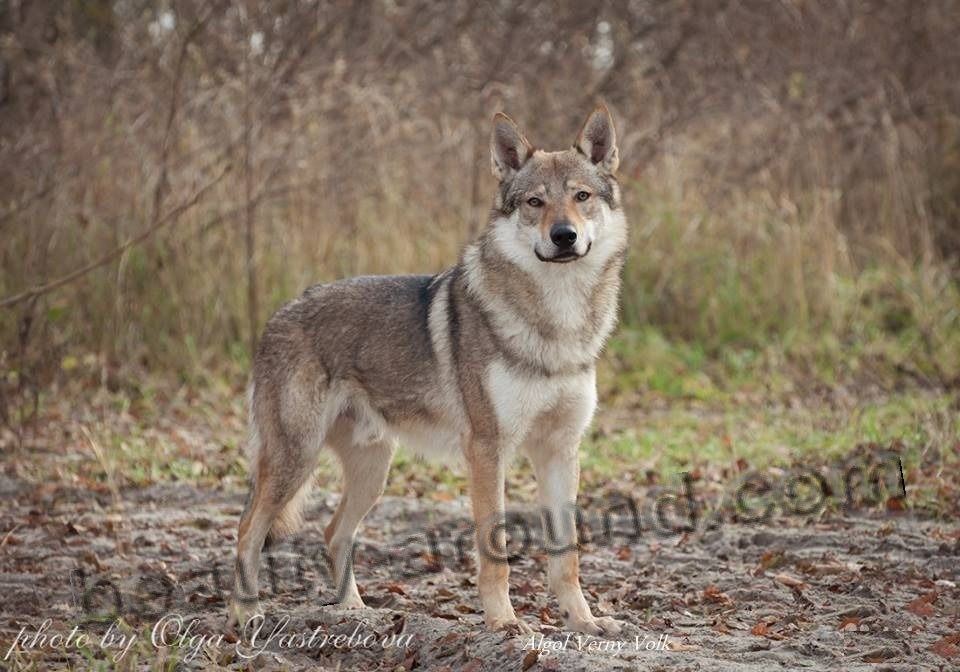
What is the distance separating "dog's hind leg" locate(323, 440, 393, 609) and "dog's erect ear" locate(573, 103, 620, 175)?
1.54 m

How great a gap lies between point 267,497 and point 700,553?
1.99 m

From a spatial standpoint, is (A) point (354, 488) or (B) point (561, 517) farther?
(A) point (354, 488)

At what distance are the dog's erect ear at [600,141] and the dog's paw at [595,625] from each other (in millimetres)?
1840

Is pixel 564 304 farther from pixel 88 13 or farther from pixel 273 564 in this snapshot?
pixel 88 13

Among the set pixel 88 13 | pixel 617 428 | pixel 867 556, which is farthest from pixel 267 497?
pixel 88 13

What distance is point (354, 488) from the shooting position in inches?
195

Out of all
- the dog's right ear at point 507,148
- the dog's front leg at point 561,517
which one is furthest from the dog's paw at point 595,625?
the dog's right ear at point 507,148

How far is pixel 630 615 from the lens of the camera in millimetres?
4402

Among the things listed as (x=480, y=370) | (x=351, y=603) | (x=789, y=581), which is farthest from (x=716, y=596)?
(x=351, y=603)

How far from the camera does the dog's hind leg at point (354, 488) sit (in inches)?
194

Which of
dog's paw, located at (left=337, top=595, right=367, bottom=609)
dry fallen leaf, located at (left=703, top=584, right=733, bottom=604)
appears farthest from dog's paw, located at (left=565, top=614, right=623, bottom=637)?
dog's paw, located at (left=337, top=595, right=367, bottom=609)

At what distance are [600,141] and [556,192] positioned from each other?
1.50 feet

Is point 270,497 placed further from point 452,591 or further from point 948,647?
point 948,647

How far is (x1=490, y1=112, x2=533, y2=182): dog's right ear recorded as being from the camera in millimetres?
4730
